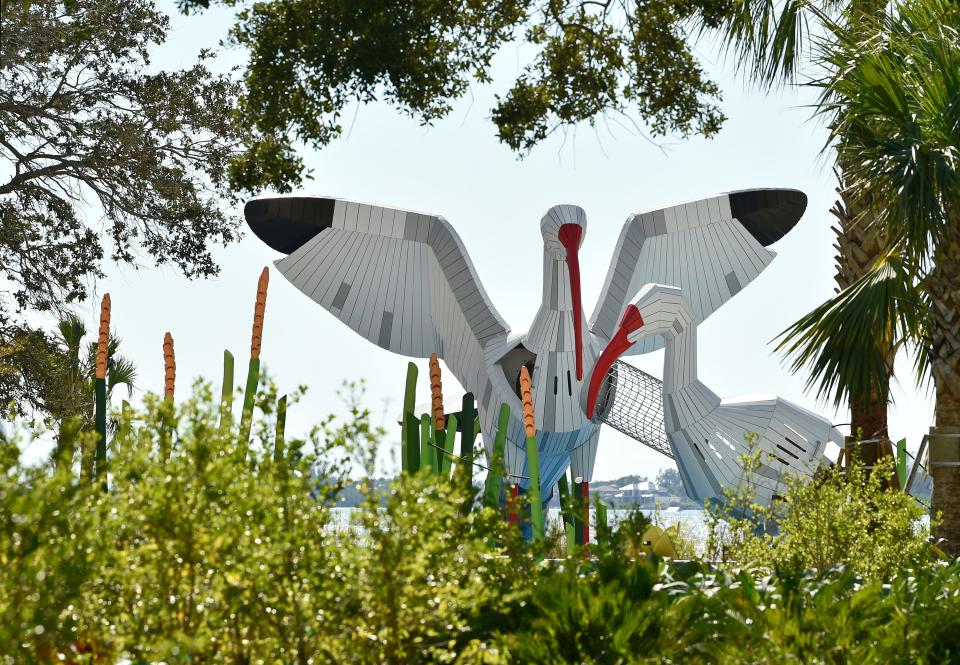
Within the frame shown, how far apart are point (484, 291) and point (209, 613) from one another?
873 cm

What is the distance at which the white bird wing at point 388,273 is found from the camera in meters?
11.6

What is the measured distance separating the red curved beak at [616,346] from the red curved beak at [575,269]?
310 mm

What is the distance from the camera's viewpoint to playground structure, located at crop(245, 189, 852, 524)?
10.9 metres

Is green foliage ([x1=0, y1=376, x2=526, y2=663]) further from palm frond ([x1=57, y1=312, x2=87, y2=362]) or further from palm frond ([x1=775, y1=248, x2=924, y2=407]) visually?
palm frond ([x1=57, y1=312, x2=87, y2=362])

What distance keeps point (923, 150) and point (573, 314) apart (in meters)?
4.92

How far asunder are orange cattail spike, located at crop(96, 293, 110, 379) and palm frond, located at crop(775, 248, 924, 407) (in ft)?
16.4

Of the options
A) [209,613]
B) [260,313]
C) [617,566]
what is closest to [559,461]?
[260,313]

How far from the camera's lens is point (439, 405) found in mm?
7992

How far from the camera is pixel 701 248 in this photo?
13.1 metres

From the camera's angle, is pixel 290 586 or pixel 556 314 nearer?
pixel 290 586

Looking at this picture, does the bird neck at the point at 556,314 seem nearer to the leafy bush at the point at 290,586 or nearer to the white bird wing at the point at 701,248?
the white bird wing at the point at 701,248

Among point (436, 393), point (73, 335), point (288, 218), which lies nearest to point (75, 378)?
point (73, 335)

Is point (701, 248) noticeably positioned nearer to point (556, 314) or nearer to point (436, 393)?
point (556, 314)

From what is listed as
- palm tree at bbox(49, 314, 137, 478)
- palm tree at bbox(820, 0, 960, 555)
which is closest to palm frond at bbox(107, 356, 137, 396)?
palm tree at bbox(49, 314, 137, 478)
